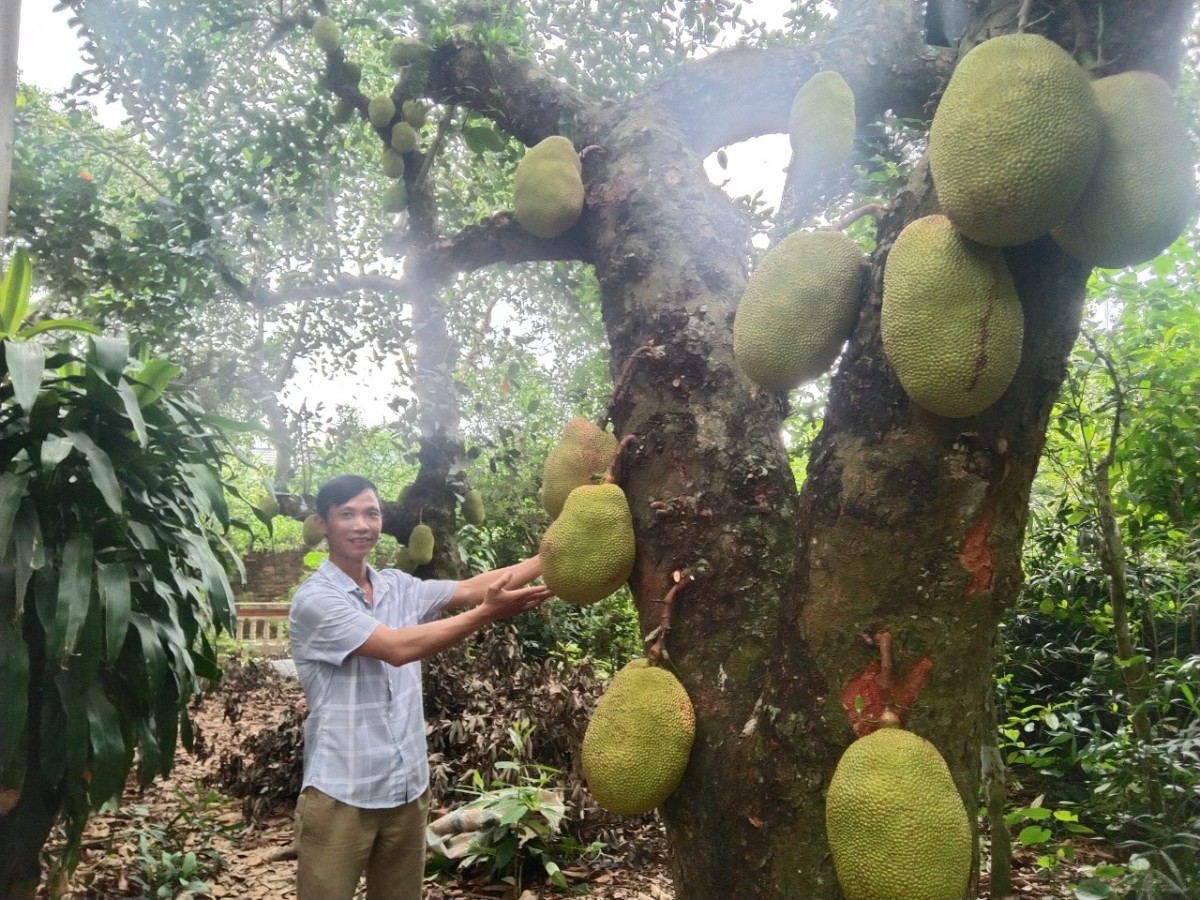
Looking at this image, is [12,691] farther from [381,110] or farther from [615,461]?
[381,110]

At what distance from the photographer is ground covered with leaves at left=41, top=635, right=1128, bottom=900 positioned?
9.16 feet

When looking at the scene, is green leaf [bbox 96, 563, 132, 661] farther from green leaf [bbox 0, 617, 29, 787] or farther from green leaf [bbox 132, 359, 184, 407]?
green leaf [bbox 132, 359, 184, 407]

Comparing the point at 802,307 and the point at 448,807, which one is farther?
the point at 448,807

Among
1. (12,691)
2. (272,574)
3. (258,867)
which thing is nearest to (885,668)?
(12,691)

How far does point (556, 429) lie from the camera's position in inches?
261

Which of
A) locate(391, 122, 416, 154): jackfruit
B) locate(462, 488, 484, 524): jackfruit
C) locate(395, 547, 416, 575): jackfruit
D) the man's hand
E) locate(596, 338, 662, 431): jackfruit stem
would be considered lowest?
the man's hand

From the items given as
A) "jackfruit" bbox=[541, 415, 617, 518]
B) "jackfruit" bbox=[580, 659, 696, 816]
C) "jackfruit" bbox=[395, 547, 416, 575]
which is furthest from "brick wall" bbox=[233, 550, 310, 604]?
"jackfruit" bbox=[580, 659, 696, 816]

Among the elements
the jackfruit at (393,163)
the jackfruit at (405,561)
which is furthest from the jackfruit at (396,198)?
the jackfruit at (405,561)

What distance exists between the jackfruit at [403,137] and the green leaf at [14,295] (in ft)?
5.88

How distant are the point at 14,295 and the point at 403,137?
6.20 ft

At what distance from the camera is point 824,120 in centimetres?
189

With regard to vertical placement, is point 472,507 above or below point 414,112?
below

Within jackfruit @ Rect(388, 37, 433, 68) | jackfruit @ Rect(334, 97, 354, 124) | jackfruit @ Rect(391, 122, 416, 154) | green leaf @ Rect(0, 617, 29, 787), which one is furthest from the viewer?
jackfruit @ Rect(334, 97, 354, 124)

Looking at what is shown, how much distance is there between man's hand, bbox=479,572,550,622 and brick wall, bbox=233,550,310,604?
355 inches
